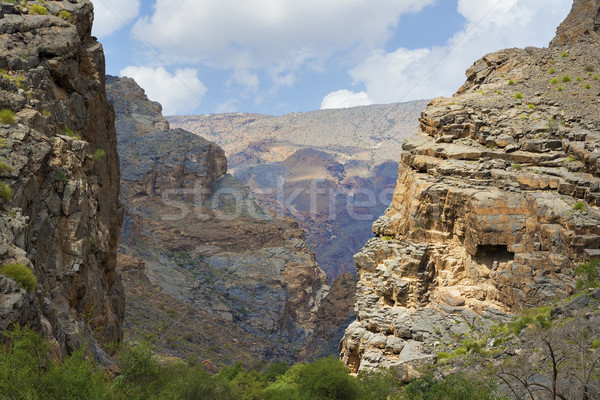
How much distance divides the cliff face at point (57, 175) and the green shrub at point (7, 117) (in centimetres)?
4

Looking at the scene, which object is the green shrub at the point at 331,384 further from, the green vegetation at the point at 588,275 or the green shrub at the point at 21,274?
the green shrub at the point at 21,274

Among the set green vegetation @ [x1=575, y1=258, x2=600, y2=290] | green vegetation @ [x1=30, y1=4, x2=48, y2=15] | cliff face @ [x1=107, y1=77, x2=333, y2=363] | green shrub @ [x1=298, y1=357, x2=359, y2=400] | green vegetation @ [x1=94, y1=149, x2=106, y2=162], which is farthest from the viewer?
A: cliff face @ [x1=107, y1=77, x2=333, y2=363]

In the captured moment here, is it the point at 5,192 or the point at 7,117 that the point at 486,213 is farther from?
the point at 7,117

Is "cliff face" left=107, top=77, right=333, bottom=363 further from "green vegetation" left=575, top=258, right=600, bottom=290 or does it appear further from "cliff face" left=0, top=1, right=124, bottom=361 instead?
"green vegetation" left=575, top=258, right=600, bottom=290

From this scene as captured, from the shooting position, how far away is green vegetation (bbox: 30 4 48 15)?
944 inches

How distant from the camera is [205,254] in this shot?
8844 cm

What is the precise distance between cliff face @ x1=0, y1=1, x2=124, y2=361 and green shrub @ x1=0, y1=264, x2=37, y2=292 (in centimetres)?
23

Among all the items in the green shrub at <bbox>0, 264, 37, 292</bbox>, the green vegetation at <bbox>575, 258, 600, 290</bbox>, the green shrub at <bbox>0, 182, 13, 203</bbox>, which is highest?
the green shrub at <bbox>0, 182, 13, 203</bbox>

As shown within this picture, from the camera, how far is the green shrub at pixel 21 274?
43.9ft

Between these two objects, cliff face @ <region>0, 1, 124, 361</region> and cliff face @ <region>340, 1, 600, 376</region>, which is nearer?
cliff face @ <region>0, 1, 124, 361</region>

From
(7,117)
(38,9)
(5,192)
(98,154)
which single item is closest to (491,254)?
(98,154)

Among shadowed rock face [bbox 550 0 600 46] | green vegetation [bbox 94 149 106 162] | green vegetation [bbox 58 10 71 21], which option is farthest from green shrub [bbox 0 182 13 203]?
shadowed rock face [bbox 550 0 600 46]

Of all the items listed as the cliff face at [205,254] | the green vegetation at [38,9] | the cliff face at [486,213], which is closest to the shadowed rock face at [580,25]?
the cliff face at [486,213]

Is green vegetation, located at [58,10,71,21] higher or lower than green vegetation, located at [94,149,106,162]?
higher
